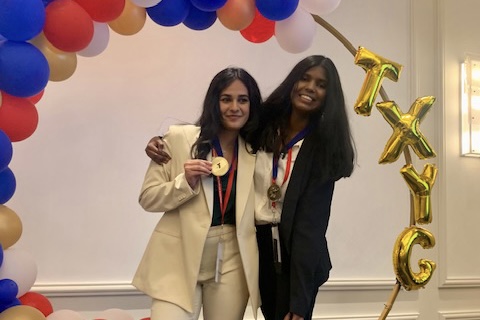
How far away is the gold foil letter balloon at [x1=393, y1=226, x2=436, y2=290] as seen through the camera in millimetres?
2233

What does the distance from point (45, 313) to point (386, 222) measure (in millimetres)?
2089

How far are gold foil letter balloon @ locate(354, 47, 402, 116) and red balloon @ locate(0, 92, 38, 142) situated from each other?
3.92ft

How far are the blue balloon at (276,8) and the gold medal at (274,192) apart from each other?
0.61 meters

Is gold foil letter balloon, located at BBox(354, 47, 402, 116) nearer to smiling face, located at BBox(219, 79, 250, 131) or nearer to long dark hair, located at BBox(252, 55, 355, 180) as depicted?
long dark hair, located at BBox(252, 55, 355, 180)

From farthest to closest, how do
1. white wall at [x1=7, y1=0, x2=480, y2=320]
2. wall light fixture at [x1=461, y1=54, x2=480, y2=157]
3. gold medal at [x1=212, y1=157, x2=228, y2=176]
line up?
wall light fixture at [x1=461, y1=54, x2=480, y2=157] → white wall at [x1=7, y1=0, x2=480, y2=320] → gold medal at [x1=212, y1=157, x2=228, y2=176]

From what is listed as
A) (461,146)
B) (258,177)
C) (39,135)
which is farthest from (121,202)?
(461,146)

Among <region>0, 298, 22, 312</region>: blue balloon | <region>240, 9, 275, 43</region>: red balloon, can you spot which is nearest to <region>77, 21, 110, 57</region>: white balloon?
<region>240, 9, 275, 43</region>: red balloon

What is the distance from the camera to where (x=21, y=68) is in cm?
175

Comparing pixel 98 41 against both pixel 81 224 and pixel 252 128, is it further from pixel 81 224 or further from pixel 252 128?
pixel 81 224

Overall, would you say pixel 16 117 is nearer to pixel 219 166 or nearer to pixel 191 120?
pixel 219 166

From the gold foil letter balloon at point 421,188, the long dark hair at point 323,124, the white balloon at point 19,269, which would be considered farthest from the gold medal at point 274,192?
the white balloon at point 19,269

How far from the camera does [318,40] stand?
335cm

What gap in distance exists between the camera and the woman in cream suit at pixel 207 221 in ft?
6.36

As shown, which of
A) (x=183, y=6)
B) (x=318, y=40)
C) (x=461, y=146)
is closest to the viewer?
(x=183, y=6)
